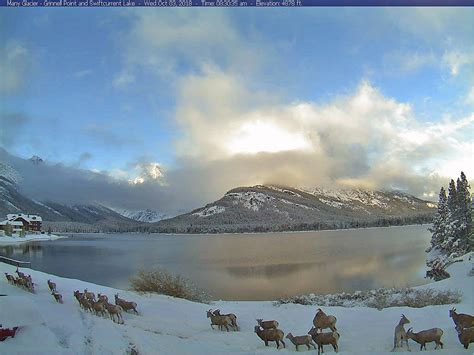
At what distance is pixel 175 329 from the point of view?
5.91 m

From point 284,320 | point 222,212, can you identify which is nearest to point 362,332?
point 284,320

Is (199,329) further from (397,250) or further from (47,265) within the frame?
(397,250)

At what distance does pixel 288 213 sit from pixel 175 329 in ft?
287

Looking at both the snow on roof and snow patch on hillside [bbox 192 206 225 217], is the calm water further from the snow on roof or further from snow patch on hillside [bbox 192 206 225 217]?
snow patch on hillside [bbox 192 206 225 217]

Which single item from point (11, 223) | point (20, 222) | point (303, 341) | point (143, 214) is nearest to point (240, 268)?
point (143, 214)

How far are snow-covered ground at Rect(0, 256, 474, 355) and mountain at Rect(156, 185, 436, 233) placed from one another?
3197cm

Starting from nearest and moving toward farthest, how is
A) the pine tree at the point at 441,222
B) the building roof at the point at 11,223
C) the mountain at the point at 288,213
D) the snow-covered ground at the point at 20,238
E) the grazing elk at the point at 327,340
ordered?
the grazing elk at the point at 327,340
the building roof at the point at 11,223
the snow-covered ground at the point at 20,238
the pine tree at the point at 441,222
the mountain at the point at 288,213

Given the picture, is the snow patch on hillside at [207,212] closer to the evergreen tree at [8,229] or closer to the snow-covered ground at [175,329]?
the evergreen tree at [8,229]

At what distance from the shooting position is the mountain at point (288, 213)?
4700 cm

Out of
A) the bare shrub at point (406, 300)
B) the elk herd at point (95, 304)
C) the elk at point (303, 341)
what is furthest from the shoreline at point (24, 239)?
the bare shrub at point (406, 300)

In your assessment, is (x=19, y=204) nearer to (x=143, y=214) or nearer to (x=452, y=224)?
(x=143, y=214)

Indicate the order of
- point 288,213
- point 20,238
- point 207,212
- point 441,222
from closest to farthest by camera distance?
point 20,238 → point 441,222 → point 207,212 → point 288,213

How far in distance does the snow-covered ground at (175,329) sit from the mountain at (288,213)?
31973mm

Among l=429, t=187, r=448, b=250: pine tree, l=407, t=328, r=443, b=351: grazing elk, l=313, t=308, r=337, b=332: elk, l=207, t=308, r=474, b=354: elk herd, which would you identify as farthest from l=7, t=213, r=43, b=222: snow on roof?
l=429, t=187, r=448, b=250: pine tree
